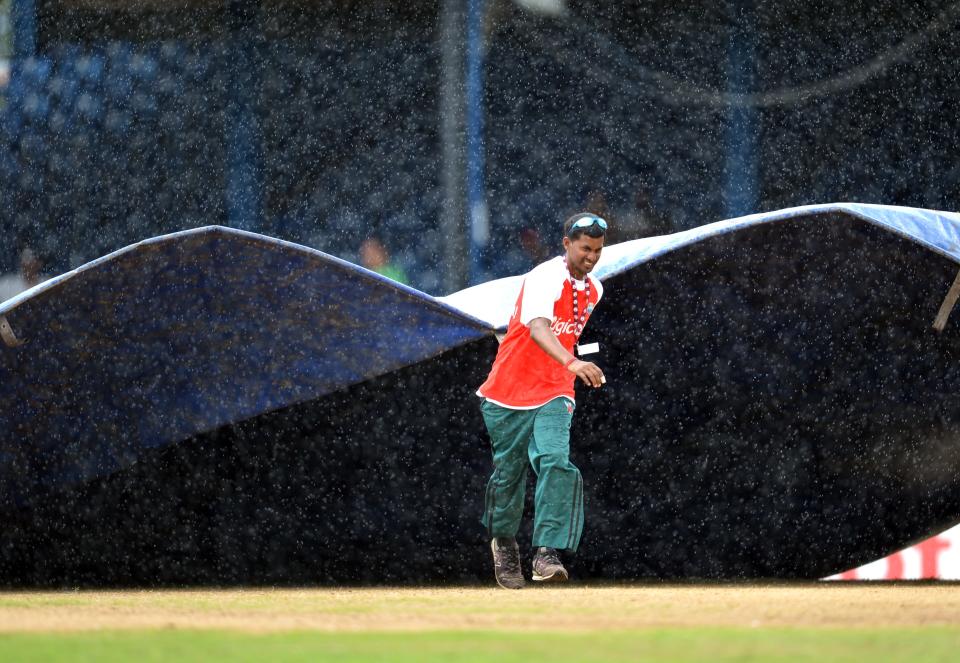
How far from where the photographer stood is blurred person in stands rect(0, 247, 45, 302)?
12.4 m

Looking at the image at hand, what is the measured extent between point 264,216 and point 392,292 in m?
6.85

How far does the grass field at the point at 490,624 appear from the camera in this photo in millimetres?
3996

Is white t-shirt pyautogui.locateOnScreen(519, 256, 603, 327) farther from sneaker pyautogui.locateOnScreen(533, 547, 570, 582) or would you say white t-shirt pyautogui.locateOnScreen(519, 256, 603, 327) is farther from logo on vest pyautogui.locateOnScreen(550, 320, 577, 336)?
sneaker pyautogui.locateOnScreen(533, 547, 570, 582)

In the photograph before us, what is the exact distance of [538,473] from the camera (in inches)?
234

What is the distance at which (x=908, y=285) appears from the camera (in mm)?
6645

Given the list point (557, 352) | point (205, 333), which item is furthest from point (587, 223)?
point (205, 333)

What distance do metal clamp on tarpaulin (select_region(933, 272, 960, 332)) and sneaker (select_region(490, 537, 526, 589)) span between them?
6.22 ft

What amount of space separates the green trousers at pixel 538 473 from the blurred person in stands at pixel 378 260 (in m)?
5.80

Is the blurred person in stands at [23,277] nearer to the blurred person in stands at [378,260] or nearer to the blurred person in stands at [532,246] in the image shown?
the blurred person in stands at [378,260]

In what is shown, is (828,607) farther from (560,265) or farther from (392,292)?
(392,292)

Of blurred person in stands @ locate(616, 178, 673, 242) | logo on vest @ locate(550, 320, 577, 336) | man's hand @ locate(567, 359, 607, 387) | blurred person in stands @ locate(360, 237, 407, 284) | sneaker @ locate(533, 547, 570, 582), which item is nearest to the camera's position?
man's hand @ locate(567, 359, 607, 387)

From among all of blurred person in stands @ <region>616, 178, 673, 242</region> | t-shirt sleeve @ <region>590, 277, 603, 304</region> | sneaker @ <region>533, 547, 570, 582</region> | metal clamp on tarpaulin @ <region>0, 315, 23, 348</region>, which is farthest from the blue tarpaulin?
blurred person in stands @ <region>616, 178, 673, 242</region>

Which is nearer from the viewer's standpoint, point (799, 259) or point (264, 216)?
point (799, 259)

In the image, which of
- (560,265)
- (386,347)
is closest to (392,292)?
(386,347)
